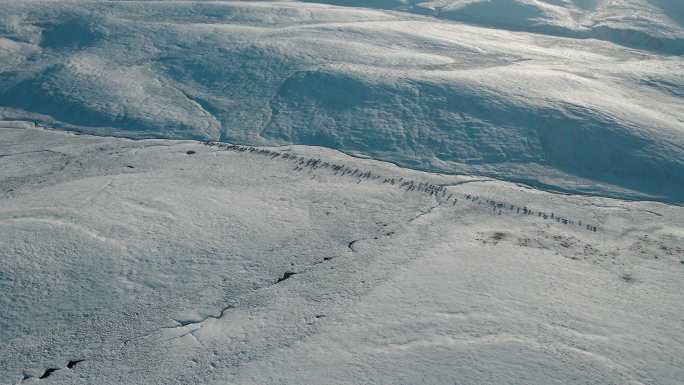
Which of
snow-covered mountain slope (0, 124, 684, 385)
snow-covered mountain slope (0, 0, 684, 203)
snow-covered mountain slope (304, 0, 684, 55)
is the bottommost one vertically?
snow-covered mountain slope (0, 124, 684, 385)

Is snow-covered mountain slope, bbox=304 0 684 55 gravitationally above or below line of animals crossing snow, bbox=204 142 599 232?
above

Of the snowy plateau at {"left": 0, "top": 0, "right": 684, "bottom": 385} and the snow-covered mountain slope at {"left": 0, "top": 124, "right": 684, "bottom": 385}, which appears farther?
the snowy plateau at {"left": 0, "top": 0, "right": 684, "bottom": 385}

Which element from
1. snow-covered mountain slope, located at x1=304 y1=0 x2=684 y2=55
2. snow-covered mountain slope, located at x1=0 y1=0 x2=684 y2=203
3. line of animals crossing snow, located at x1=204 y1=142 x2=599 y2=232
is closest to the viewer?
line of animals crossing snow, located at x1=204 y1=142 x2=599 y2=232

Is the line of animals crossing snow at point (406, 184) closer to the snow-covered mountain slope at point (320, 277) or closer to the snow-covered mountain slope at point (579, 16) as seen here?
the snow-covered mountain slope at point (320, 277)

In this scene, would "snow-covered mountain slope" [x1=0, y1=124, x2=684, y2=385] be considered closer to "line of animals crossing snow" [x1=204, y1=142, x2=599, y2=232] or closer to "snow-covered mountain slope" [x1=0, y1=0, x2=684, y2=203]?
"line of animals crossing snow" [x1=204, y1=142, x2=599, y2=232]

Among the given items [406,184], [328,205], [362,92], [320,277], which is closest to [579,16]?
[362,92]

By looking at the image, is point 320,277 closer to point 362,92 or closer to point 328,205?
point 328,205

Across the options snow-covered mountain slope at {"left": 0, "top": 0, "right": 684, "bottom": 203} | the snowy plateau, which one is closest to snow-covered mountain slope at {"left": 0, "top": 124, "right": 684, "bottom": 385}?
the snowy plateau
